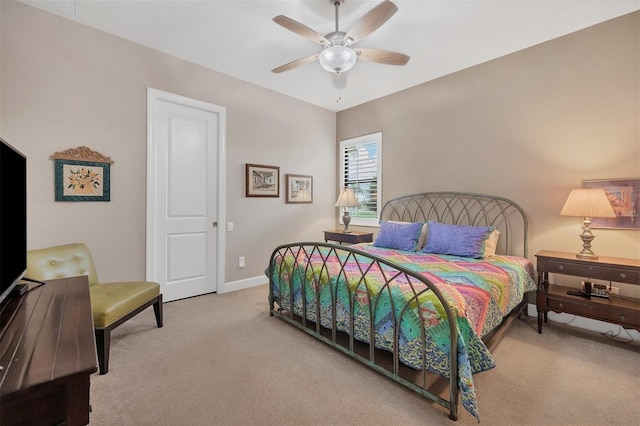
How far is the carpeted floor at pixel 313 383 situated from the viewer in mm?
1621

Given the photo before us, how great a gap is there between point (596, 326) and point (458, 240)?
1.45 metres

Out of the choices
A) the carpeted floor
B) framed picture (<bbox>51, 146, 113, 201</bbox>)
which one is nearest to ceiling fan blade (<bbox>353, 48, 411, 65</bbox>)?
the carpeted floor

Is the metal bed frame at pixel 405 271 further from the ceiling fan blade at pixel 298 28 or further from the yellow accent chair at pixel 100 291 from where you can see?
the ceiling fan blade at pixel 298 28

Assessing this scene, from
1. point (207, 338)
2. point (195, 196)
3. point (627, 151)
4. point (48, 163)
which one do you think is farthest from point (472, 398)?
point (48, 163)

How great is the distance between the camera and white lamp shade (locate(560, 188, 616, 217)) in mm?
2436

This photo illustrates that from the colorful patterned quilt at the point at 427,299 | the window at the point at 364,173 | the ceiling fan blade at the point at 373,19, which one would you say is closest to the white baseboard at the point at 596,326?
the colorful patterned quilt at the point at 427,299

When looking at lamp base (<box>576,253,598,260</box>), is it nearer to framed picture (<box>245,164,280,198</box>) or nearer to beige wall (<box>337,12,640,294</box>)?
beige wall (<box>337,12,640,294</box>)

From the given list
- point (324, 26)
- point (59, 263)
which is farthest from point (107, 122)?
point (324, 26)

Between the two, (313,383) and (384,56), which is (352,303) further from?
(384,56)

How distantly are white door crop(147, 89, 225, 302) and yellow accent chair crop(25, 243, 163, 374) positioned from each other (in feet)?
2.40

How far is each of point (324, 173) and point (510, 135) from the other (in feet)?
9.23

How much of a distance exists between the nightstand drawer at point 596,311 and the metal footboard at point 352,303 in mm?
1566

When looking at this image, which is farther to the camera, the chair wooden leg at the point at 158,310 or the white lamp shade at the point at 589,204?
the chair wooden leg at the point at 158,310

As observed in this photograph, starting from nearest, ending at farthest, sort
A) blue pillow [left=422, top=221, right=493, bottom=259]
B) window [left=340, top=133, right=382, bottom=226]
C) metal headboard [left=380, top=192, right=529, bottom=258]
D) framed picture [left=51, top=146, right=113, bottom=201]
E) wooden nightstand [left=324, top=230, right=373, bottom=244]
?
framed picture [left=51, top=146, right=113, bottom=201]
blue pillow [left=422, top=221, right=493, bottom=259]
metal headboard [left=380, top=192, right=529, bottom=258]
wooden nightstand [left=324, top=230, right=373, bottom=244]
window [left=340, top=133, right=382, bottom=226]
